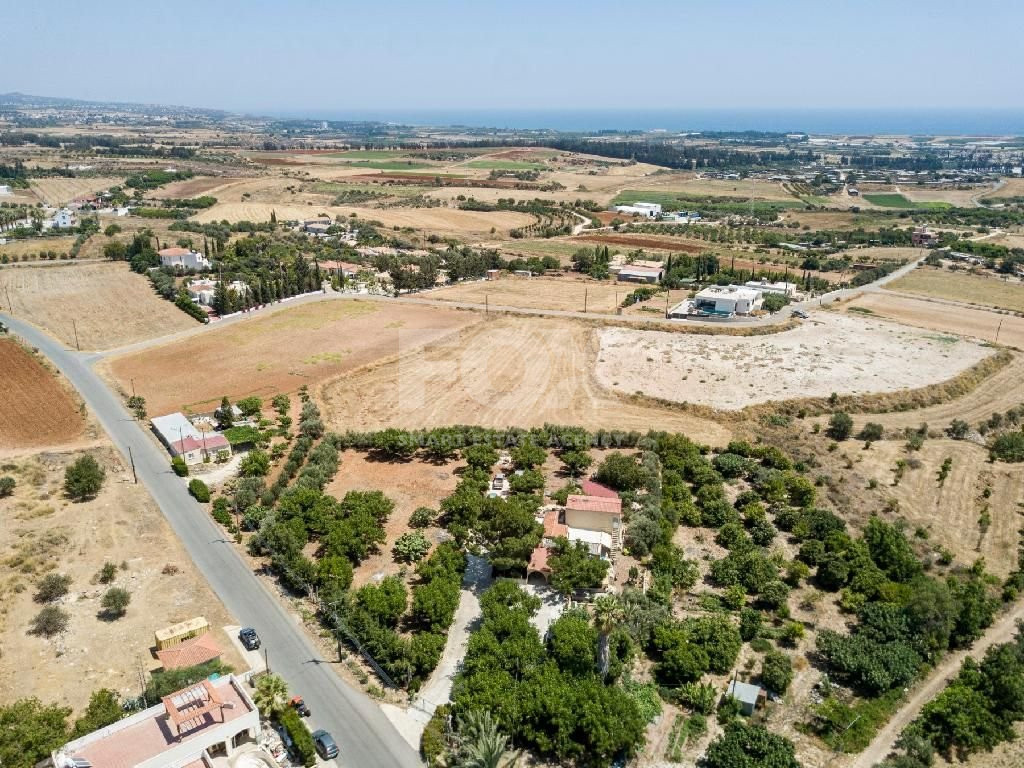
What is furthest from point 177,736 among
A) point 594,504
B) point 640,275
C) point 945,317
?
point 945,317

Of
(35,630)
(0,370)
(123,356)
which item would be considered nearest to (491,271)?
(123,356)

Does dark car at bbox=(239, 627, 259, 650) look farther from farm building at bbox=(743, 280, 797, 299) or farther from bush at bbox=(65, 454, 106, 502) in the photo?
farm building at bbox=(743, 280, 797, 299)

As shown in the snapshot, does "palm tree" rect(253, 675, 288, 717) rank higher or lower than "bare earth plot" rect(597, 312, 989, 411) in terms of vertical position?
lower

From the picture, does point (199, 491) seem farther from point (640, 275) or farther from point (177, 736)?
point (640, 275)

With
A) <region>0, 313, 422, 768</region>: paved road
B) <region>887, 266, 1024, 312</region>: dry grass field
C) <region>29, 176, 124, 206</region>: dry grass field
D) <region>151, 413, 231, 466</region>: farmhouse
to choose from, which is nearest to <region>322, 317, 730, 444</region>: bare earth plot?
<region>151, 413, 231, 466</region>: farmhouse

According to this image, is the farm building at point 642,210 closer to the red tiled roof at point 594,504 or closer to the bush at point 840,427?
the bush at point 840,427

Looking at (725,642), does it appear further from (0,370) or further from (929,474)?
(0,370)
